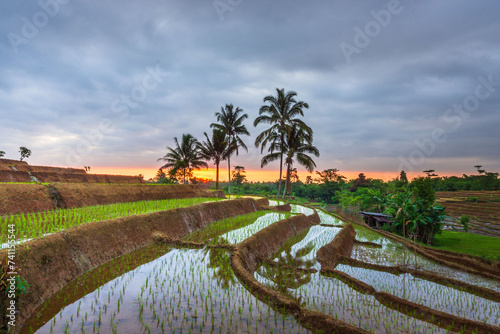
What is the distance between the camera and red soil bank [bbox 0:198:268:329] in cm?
371

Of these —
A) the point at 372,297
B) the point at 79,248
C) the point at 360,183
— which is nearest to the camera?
the point at 372,297

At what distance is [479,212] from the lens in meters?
26.2

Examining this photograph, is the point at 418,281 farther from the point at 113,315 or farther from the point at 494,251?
the point at 494,251

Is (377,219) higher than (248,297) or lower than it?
lower

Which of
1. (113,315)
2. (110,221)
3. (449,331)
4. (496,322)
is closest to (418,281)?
(496,322)

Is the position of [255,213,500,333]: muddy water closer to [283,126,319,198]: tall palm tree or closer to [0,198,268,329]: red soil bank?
[0,198,268,329]: red soil bank

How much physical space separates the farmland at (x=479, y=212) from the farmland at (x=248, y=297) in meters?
15.8

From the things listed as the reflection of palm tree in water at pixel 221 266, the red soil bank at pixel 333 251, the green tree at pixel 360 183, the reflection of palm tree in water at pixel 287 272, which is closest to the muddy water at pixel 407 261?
the red soil bank at pixel 333 251

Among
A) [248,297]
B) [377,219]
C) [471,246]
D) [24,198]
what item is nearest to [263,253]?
[248,297]

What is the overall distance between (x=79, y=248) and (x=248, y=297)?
3559mm

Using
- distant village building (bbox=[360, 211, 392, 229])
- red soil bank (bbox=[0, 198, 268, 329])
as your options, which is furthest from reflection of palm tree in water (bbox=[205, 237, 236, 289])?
distant village building (bbox=[360, 211, 392, 229])

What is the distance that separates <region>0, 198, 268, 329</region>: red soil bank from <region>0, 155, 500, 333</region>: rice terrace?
21 millimetres

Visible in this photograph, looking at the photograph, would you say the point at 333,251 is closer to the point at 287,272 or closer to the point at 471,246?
the point at 287,272

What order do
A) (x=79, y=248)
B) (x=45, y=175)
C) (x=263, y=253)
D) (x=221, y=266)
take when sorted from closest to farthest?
1. (x=79, y=248)
2. (x=221, y=266)
3. (x=263, y=253)
4. (x=45, y=175)
